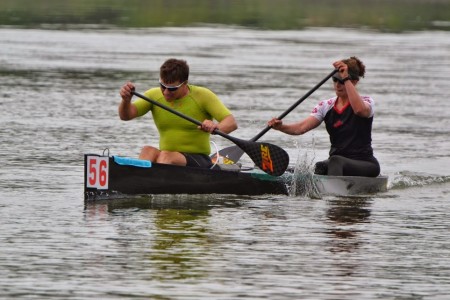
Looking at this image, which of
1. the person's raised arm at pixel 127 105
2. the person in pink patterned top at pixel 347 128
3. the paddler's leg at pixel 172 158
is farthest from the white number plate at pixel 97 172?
the person in pink patterned top at pixel 347 128

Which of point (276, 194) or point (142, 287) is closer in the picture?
point (142, 287)

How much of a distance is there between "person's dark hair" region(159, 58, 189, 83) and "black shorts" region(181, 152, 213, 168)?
86 centimetres

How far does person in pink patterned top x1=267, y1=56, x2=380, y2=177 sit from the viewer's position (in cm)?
1630

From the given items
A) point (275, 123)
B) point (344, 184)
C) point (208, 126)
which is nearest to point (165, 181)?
point (208, 126)

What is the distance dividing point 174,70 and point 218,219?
5.76 feet

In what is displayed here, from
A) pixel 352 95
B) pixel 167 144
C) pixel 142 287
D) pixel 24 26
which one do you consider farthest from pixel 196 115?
pixel 24 26

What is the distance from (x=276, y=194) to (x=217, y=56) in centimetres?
2456

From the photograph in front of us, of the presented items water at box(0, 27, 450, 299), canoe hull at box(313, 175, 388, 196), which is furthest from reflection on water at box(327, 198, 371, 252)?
canoe hull at box(313, 175, 388, 196)

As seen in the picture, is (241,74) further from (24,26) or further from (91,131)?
(24,26)

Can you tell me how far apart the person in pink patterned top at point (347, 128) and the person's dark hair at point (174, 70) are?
4.00ft

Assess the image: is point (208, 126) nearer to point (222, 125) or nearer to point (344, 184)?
point (222, 125)

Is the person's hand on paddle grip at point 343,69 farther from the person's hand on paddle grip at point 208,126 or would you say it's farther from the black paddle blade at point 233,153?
the black paddle blade at point 233,153

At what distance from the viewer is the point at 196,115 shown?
631 inches

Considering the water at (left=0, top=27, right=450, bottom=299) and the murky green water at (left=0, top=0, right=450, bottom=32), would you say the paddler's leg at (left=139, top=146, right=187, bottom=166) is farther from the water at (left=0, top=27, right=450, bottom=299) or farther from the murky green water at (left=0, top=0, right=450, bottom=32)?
the murky green water at (left=0, top=0, right=450, bottom=32)
